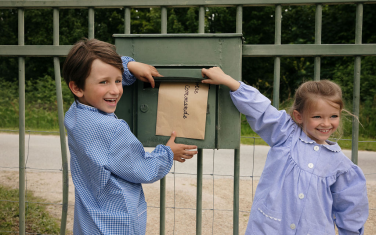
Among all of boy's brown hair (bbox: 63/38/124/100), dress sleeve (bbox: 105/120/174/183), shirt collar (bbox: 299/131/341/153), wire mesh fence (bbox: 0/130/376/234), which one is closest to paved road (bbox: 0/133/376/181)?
wire mesh fence (bbox: 0/130/376/234)

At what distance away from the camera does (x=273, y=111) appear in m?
1.63

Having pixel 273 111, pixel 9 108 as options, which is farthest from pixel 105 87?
pixel 9 108

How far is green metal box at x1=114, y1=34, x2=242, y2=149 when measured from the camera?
1660 mm

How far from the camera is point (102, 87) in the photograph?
1.44 meters

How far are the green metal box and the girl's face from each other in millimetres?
348

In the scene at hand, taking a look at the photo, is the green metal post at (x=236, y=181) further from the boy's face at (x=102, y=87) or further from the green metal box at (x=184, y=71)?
the boy's face at (x=102, y=87)

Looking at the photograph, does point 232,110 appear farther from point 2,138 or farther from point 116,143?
point 2,138

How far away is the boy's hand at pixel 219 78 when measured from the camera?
1593 mm

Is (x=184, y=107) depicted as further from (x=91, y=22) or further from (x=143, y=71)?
(x=91, y=22)

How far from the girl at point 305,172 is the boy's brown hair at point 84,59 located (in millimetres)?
452

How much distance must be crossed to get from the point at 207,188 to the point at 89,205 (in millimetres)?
3820

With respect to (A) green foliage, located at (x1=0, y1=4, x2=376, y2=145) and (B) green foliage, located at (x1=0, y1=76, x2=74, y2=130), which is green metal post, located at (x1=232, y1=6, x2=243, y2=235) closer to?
(A) green foliage, located at (x1=0, y1=4, x2=376, y2=145)

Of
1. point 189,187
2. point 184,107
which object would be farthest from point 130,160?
point 189,187

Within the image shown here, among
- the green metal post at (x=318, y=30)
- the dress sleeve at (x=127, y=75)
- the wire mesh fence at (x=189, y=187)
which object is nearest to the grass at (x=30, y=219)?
the wire mesh fence at (x=189, y=187)
